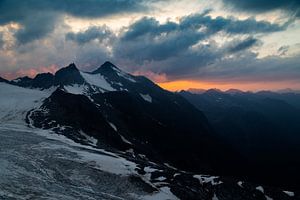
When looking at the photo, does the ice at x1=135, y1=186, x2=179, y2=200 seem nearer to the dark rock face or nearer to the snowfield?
the snowfield

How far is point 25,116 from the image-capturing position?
122 meters

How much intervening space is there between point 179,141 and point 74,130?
304 ft

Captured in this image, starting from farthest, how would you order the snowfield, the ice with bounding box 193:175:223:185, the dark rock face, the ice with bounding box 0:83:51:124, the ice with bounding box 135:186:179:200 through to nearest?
the ice with bounding box 0:83:51:124 → the dark rock face → the ice with bounding box 193:175:223:185 → the ice with bounding box 135:186:179:200 → the snowfield

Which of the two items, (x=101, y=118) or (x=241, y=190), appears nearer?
(x=241, y=190)

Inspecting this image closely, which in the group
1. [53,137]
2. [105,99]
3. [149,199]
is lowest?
[149,199]

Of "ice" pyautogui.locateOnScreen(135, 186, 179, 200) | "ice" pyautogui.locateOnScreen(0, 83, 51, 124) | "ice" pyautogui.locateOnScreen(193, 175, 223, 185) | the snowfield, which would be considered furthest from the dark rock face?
"ice" pyautogui.locateOnScreen(135, 186, 179, 200)

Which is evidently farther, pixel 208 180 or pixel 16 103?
pixel 16 103

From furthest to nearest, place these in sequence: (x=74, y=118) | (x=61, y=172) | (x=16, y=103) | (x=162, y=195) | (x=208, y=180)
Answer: (x=16, y=103), (x=74, y=118), (x=208, y=180), (x=61, y=172), (x=162, y=195)

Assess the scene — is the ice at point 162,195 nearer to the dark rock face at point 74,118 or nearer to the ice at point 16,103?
the dark rock face at point 74,118

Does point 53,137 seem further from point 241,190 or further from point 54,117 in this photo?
point 241,190

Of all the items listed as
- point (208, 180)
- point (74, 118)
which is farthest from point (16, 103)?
point (208, 180)

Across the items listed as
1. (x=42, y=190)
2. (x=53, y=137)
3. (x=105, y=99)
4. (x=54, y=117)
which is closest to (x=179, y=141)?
(x=105, y=99)

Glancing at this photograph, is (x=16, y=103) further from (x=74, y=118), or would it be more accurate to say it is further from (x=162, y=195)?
(x=162, y=195)

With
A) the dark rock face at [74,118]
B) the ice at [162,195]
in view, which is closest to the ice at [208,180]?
the ice at [162,195]
